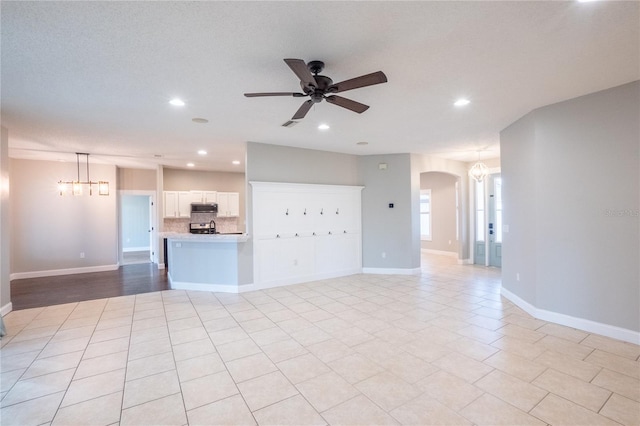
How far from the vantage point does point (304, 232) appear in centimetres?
603

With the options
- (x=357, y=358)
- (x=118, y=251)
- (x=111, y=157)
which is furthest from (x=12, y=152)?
(x=357, y=358)

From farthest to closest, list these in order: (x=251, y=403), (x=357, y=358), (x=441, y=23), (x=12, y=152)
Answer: (x=12, y=152) → (x=357, y=358) → (x=251, y=403) → (x=441, y=23)

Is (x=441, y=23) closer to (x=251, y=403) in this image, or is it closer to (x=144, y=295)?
(x=251, y=403)

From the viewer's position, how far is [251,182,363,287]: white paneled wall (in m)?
5.55

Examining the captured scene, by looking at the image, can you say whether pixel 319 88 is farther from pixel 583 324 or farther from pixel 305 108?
pixel 583 324

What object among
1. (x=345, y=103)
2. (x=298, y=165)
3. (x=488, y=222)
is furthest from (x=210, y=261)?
(x=488, y=222)

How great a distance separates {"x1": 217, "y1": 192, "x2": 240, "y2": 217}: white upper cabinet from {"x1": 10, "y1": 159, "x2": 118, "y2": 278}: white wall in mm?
2635

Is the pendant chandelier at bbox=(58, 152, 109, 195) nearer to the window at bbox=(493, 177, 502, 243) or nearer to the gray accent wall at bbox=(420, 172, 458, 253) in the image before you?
the gray accent wall at bbox=(420, 172, 458, 253)

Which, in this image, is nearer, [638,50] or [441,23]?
[441,23]

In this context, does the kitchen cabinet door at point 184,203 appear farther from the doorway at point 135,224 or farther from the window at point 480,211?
the window at point 480,211

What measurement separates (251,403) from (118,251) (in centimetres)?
758

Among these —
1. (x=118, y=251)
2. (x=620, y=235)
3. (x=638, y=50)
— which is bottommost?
(x=118, y=251)

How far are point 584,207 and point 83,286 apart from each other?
27.4 ft

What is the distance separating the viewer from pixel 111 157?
6699 mm
